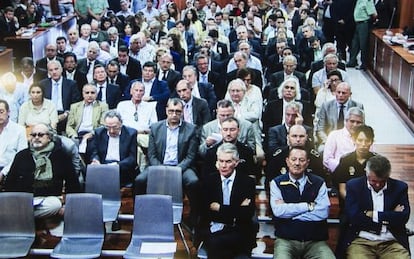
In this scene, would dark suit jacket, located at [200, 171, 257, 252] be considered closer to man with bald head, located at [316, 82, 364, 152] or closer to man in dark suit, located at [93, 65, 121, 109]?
man with bald head, located at [316, 82, 364, 152]

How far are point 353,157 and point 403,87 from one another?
4380 millimetres

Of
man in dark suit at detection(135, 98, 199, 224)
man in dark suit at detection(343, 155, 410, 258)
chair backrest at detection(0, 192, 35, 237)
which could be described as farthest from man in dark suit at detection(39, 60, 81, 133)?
man in dark suit at detection(343, 155, 410, 258)

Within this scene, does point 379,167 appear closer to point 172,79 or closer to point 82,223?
point 82,223

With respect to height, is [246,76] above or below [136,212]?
above

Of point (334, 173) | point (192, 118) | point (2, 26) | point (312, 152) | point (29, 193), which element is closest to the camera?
point (29, 193)

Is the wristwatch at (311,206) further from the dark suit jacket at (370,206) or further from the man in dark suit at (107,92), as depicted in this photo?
the man in dark suit at (107,92)

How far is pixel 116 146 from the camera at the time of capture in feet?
18.8

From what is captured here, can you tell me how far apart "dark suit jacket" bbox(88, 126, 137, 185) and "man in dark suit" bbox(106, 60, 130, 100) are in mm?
1883

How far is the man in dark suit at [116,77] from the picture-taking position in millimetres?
7648

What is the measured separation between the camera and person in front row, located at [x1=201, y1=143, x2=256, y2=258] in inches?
174

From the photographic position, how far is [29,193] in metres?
4.70

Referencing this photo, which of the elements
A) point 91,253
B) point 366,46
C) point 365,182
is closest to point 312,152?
point 365,182

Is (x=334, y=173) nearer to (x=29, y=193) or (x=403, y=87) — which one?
(x=29, y=193)

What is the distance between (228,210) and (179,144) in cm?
137
